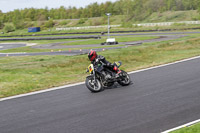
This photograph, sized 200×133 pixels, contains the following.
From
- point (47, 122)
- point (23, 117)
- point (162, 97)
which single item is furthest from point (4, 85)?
point (162, 97)

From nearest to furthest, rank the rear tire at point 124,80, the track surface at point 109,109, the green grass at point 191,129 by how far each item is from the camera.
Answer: the green grass at point 191,129, the track surface at point 109,109, the rear tire at point 124,80

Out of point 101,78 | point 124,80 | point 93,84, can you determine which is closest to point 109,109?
point 93,84

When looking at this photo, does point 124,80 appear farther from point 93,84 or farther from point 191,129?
point 191,129

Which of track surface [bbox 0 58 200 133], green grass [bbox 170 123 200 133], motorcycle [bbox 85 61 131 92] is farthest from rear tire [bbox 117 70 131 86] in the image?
green grass [bbox 170 123 200 133]

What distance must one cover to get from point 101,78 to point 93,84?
0.50 m

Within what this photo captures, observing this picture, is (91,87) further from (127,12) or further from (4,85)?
(127,12)

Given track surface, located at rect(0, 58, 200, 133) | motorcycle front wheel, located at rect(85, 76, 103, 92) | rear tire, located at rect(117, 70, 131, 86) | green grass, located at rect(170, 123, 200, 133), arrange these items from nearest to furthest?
green grass, located at rect(170, 123, 200, 133), track surface, located at rect(0, 58, 200, 133), motorcycle front wheel, located at rect(85, 76, 103, 92), rear tire, located at rect(117, 70, 131, 86)

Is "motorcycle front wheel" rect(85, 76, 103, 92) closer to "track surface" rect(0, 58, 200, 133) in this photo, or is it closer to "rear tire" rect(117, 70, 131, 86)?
"track surface" rect(0, 58, 200, 133)

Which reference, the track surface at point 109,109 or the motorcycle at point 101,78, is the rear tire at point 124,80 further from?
the track surface at point 109,109

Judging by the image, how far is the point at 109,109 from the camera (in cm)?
888

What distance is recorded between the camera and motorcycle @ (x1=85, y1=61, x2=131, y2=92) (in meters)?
11.5

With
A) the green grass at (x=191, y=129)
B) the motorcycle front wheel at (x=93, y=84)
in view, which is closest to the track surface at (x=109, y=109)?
the motorcycle front wheel at (x=93, y=84)

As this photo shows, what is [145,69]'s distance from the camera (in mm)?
16578

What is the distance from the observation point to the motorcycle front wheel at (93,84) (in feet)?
37.4
